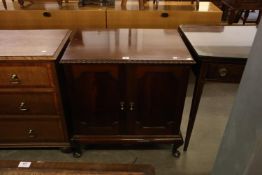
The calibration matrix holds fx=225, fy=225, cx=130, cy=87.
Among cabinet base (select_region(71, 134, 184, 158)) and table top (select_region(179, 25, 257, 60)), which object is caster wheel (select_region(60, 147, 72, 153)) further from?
table top (select_region(179, 25, 257, 60))

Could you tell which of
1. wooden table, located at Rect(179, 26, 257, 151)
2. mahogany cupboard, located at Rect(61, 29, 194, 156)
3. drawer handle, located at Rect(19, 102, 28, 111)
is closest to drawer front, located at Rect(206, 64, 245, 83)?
wooden table, located at Rect(179, 26, 257, 151)

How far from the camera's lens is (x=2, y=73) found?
3.70ft

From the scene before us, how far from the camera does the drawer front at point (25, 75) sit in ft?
3.64

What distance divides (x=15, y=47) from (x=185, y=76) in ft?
2.90

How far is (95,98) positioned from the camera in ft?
4.09

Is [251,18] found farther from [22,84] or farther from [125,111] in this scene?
[22,84]

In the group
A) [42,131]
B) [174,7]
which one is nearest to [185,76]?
[42,131]

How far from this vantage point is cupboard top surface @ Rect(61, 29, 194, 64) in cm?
109

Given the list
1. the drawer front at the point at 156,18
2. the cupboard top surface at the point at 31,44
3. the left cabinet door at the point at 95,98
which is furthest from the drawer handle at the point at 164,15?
the left cabinet door at the point at 95,98

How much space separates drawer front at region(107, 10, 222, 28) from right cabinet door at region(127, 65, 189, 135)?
881 millimetres

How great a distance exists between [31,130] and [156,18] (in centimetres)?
128

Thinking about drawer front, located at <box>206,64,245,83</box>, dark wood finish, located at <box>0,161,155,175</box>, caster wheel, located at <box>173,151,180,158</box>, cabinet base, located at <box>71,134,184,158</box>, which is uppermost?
drawer front, located at <box>206,64,245,83</box>

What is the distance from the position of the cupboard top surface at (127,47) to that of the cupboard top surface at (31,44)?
67 millimetres

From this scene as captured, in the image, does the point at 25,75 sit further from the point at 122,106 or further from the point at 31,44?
the point at 122,106
